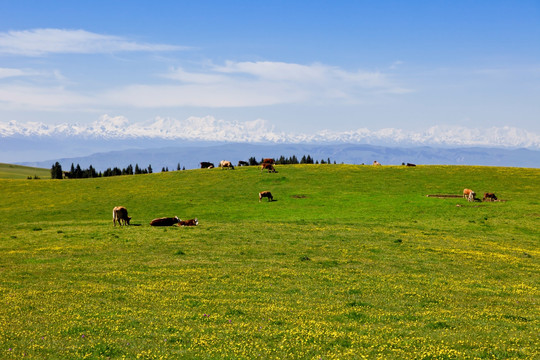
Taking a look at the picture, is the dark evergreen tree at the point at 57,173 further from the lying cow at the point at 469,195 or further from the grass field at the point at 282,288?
the lying cow at the point at 469,195

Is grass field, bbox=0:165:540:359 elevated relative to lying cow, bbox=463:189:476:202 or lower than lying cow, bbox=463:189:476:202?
lower

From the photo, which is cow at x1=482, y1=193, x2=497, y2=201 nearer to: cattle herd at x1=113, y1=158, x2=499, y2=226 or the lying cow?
cattle herd at x1=113, y1=158, x2=499, y2=226

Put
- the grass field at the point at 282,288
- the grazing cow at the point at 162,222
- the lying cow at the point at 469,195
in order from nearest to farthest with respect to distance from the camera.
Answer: the grass field at the point at 282,288
the grazing cow at the point at 162,222
the lying cow at the point at 469,195

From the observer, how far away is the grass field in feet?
40.0

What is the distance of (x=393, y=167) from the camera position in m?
89.3

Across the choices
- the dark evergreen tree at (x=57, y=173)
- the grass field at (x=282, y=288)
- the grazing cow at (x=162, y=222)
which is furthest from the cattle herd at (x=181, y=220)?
the dark evergreen tree at (x=57, y=173)

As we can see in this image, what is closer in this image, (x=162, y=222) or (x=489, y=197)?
(x=162, y=222)

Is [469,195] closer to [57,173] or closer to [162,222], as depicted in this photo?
[162,222]

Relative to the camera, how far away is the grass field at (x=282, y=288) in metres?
12.2

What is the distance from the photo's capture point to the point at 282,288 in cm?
1870

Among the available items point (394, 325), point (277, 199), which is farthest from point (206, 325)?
point (277, 199)

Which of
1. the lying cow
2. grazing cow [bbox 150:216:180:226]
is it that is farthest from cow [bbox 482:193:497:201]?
grazing cow [bbox 150:216:180:226]

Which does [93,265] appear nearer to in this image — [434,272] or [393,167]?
[434,272]

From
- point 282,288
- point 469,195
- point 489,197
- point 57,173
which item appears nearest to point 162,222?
point 282,288
